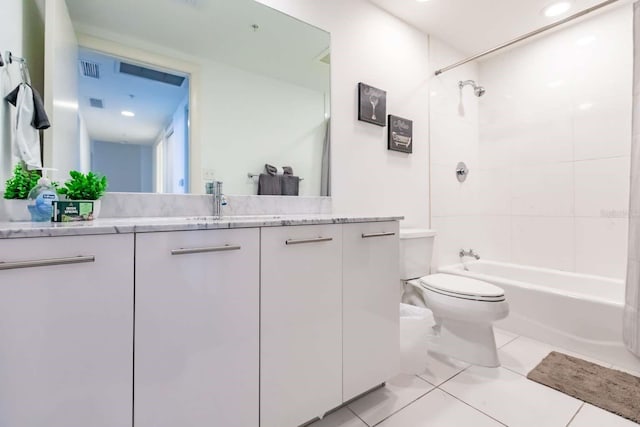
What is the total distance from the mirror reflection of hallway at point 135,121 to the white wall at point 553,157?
1.98 m

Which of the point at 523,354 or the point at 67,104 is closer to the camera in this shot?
the point at 67,104

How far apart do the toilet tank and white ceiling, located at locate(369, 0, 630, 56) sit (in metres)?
1.62

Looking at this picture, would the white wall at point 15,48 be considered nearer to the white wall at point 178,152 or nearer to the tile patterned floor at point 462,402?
the white wall at point 178,152

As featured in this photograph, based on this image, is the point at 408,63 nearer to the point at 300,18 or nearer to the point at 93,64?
the point at 300,18

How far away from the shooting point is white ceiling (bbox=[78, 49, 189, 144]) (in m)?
1.20

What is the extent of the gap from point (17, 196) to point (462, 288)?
2049mm

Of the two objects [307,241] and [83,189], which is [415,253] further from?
[83,189]

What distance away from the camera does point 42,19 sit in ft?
3.64

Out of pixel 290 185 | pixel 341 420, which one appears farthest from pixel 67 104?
pixel 341 420

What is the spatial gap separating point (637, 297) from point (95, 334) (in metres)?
2.46

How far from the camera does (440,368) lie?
1.64 metres

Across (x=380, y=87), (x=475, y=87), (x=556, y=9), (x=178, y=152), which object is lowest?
(x=178, y=152)

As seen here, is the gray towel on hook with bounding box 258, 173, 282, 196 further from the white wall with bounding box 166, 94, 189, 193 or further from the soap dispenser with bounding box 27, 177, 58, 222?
the soap dispenser with bounding box 27, 177, 58, 222

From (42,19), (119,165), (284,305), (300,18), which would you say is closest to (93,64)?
(42,19)
